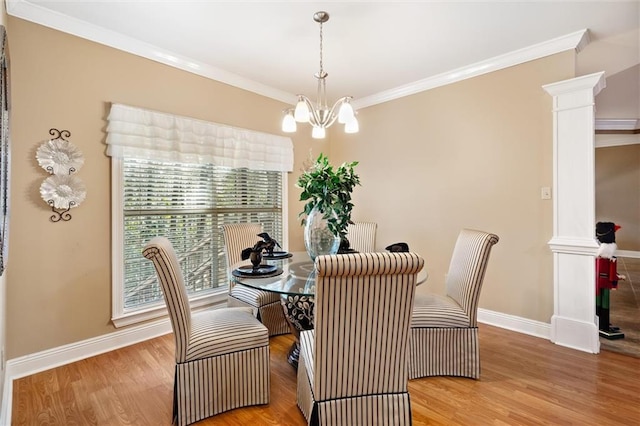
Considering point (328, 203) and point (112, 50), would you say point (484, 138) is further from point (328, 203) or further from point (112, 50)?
point (112, 50)

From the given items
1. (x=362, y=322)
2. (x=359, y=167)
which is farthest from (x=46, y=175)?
(x=359, y=167)

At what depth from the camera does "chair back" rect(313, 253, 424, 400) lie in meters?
1.29

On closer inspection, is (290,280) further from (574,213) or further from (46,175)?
(574,213)

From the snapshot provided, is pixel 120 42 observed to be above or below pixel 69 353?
above

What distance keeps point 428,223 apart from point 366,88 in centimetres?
184

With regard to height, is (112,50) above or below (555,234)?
above

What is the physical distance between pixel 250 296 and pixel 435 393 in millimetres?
1605

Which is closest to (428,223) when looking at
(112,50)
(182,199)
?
(182,199)

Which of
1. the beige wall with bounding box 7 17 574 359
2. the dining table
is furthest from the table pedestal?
the beige wall with bounding box 7 17 574 359

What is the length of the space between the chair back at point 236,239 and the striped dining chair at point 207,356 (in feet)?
3.34

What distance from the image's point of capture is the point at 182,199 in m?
3.15

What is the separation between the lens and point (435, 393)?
2.03 meters

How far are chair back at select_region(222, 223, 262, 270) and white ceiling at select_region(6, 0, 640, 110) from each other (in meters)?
1.66

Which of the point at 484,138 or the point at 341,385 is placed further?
the point at 484,138
